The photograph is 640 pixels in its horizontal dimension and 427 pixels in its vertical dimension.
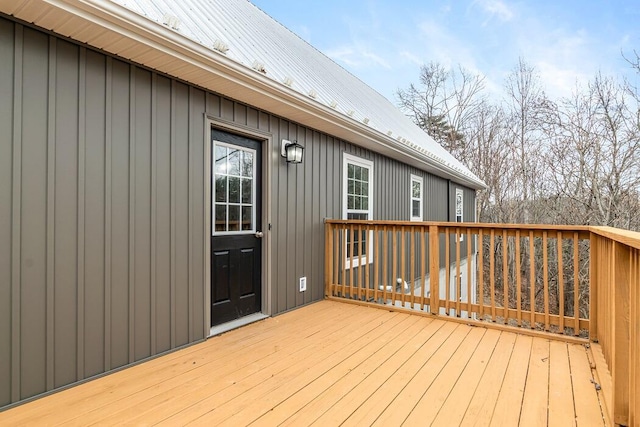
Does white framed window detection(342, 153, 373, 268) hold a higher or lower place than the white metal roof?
lower

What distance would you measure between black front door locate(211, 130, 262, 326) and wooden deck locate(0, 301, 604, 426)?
37cm

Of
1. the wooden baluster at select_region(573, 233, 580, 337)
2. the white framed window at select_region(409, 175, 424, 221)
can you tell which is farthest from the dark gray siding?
the white framed window at select_region(409, 175, 424, 221)

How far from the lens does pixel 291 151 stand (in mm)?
3906

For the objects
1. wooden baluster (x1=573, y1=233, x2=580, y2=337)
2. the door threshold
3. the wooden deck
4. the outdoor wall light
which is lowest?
the wooden deck

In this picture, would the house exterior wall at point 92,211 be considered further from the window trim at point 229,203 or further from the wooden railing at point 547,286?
the wooden railing at point 547,286

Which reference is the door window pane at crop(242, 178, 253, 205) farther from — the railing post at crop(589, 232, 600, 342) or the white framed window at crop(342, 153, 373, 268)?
the railing post at crop(589, 232, 600, 342)

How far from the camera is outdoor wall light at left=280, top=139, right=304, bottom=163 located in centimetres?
390

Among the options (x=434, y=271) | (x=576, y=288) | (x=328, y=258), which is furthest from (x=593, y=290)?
(x=328, y=258)

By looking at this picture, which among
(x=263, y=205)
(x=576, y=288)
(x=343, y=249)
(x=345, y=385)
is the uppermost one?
(x=263, y=205)

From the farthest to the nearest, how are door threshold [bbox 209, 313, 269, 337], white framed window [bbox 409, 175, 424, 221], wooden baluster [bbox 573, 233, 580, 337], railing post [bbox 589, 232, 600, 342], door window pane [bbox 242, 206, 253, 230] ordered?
white framed window [bbox 409, 175, 424, 221]
door window pane [bbox 242, 206, 253, 230]
door threshold [bbox 209, 313, 269, 337]
wooden baluster [bbox 573, 233, 580, 337]
railing post [bbox 589, 232, 600, 342]

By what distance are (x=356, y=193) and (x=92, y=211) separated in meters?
3.75

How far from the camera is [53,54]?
6.99 feet

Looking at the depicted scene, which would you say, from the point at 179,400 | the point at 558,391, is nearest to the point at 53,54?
the point at 179,400

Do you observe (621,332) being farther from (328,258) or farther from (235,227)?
(328,258)
